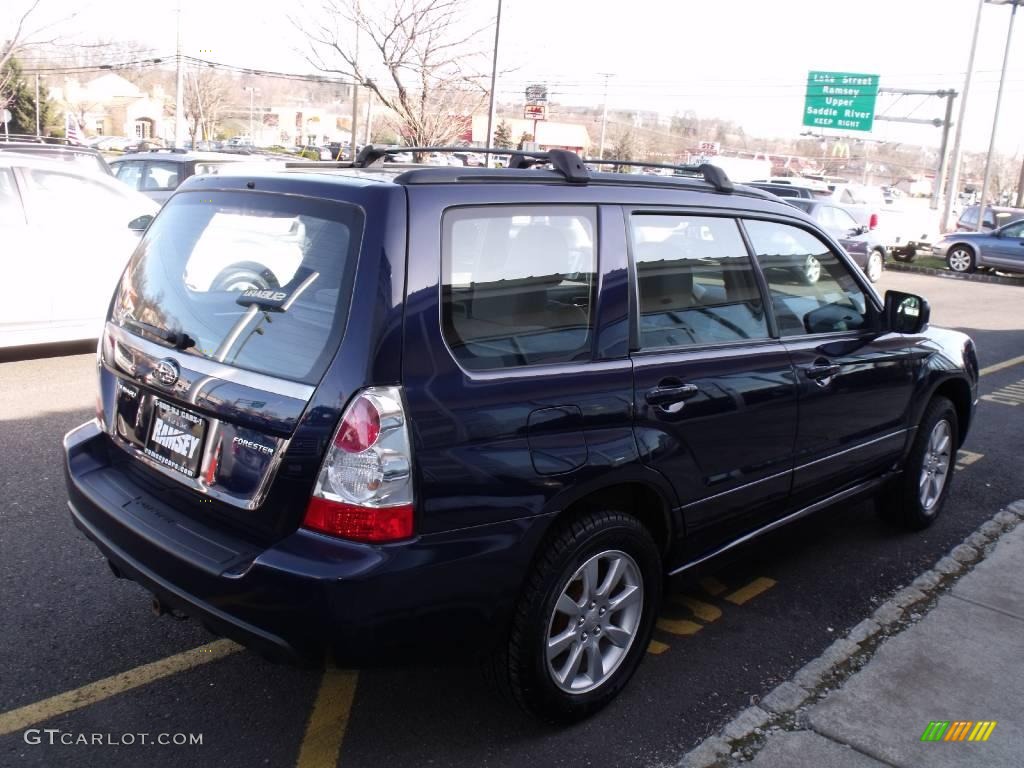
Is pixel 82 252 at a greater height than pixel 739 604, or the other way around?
pixel 82 252

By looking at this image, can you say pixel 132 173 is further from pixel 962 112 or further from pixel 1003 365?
pixel 962 112

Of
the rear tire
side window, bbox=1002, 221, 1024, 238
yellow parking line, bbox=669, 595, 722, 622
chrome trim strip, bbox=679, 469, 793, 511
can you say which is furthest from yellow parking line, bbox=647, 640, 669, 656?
side window, bbox=1002, 221, 1024, 238

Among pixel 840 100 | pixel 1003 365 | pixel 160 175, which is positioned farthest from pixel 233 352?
pixel 840 100

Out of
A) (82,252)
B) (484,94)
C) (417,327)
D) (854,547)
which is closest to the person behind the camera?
(417,327)

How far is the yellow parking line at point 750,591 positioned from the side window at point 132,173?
39.7 ft

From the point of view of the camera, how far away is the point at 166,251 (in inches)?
134

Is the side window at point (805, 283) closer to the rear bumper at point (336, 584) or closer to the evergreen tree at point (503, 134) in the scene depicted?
the rear bumper at point (336, 584)

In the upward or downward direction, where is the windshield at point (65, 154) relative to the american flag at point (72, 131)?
downward

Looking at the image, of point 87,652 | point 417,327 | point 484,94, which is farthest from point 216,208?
point 484,94

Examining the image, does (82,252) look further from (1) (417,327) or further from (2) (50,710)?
(1) (417,327)

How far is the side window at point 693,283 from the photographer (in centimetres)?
341

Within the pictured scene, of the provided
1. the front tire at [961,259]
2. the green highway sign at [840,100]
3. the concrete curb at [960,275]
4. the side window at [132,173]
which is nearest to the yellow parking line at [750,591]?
the side window at [132,173]

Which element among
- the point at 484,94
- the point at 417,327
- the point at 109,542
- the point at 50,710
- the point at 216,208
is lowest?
the point at 50,710

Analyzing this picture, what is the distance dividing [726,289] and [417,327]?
1.58 m
